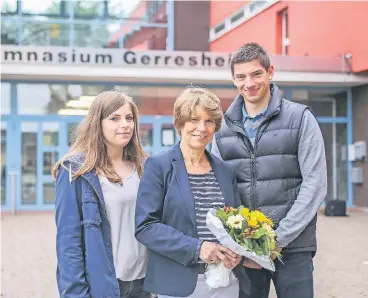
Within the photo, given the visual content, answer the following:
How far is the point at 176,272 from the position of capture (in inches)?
109

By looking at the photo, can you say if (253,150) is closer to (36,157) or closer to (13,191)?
(13,191)

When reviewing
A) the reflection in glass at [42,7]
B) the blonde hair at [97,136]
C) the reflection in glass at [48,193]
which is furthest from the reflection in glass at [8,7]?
the blonde hair at [97,136]

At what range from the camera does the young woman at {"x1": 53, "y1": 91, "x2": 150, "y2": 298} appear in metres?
2.78

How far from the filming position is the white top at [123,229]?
2.90 meters

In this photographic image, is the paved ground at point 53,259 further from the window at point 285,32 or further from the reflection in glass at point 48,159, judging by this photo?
the window at point 285,32

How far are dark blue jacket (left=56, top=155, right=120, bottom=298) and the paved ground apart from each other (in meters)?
4.13

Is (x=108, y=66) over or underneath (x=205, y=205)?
over

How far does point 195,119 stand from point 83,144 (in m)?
0.60

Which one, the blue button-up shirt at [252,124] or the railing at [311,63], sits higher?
the railing at [311,63]

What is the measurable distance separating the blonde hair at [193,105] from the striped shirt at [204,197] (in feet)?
0.86

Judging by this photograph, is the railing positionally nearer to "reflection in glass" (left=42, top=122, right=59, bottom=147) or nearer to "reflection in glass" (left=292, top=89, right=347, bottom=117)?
"reflection in glass" (left=292, top=89, right=347, bottom=117)

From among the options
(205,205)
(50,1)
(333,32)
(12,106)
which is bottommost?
(205,205)

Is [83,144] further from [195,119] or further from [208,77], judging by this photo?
[208,77]

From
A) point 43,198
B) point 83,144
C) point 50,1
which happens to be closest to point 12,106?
point 43,198
